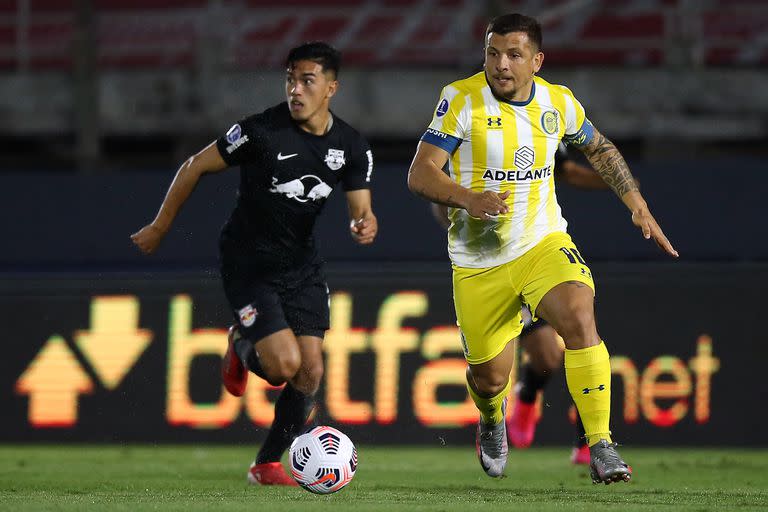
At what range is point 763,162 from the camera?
10484 millimetres

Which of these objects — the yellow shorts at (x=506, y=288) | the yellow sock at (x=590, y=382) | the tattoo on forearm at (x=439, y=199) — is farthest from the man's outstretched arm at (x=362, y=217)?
the yellow sock at (x=590, y=382)

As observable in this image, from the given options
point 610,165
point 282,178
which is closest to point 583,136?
point 610,165

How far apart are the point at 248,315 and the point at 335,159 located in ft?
3.14

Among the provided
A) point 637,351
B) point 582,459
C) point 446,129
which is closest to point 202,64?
point 637,351

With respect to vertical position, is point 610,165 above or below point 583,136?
below

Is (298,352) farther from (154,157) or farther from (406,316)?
(154,157)

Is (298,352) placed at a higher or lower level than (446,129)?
lower

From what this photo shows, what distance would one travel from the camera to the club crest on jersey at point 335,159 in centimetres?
740

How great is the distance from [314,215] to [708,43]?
393 inches

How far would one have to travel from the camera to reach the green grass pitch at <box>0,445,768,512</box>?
6.00m

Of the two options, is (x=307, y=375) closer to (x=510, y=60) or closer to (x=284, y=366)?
(x=284, y=366)

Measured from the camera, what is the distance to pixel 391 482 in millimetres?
7707

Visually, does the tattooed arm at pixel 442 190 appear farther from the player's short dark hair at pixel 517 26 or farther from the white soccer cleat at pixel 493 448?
the white soccer cleat at pixel 493 448

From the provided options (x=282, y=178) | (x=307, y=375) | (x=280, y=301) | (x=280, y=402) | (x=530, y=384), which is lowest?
(x=530, y=384)
